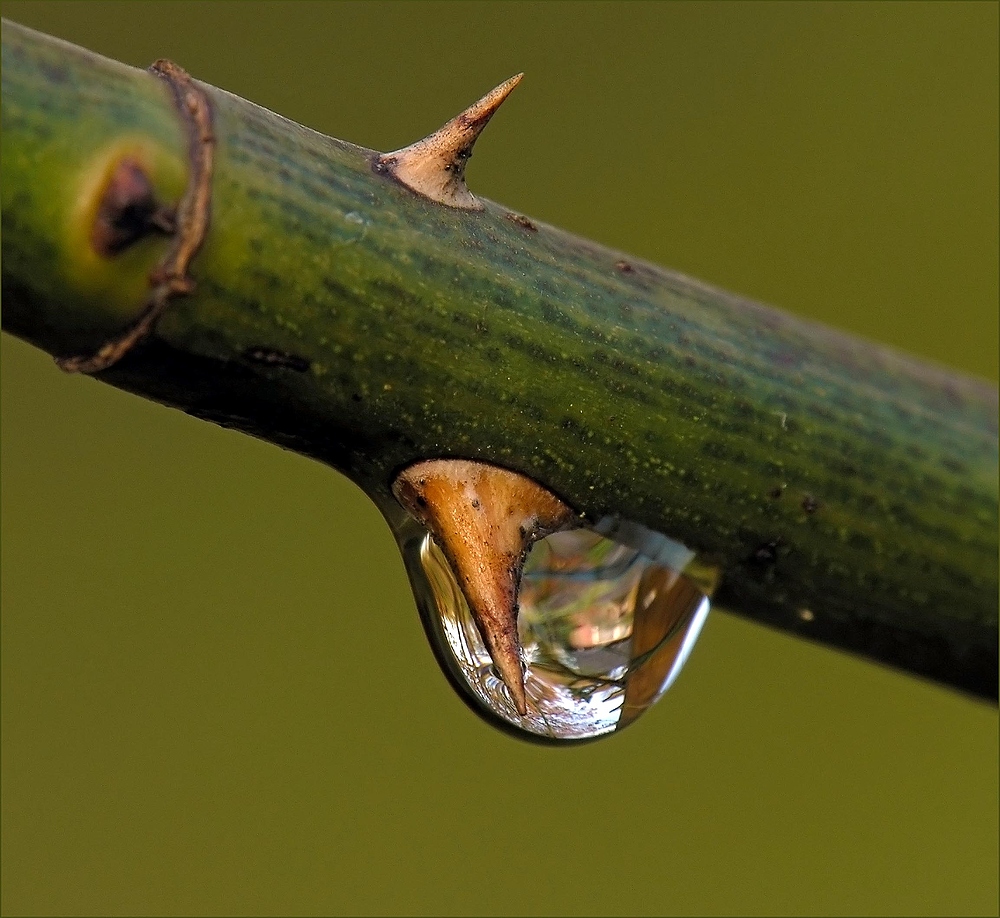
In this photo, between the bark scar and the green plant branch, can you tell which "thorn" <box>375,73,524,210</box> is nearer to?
the green plant branch

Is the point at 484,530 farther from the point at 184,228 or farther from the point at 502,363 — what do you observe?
the point at 184,228

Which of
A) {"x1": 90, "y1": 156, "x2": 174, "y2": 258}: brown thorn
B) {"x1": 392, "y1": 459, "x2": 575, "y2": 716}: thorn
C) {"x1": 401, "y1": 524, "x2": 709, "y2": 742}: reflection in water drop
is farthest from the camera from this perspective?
{"x1": 401, "y1": 524, "x2": 709, "y2": 742}: reflection in water drop

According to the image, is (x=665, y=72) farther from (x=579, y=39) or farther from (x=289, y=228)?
(x=289, y=228)

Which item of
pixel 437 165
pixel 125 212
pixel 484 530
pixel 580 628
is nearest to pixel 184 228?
pixel 125 212

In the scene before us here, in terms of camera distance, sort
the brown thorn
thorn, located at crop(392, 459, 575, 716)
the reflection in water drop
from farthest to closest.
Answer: the reflection in water drop → thorn, located at crop(392, 459, 575, 716) → the brown thorn

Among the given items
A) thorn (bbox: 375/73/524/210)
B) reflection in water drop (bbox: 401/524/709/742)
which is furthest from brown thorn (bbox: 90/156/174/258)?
reflection in water drop (bbox: 401/524/709/742)

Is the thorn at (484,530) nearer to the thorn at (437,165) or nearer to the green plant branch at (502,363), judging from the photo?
the green plant branch at (502,363)

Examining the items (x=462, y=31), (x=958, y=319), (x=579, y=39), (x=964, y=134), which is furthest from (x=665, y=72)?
(x=958, y=319)
